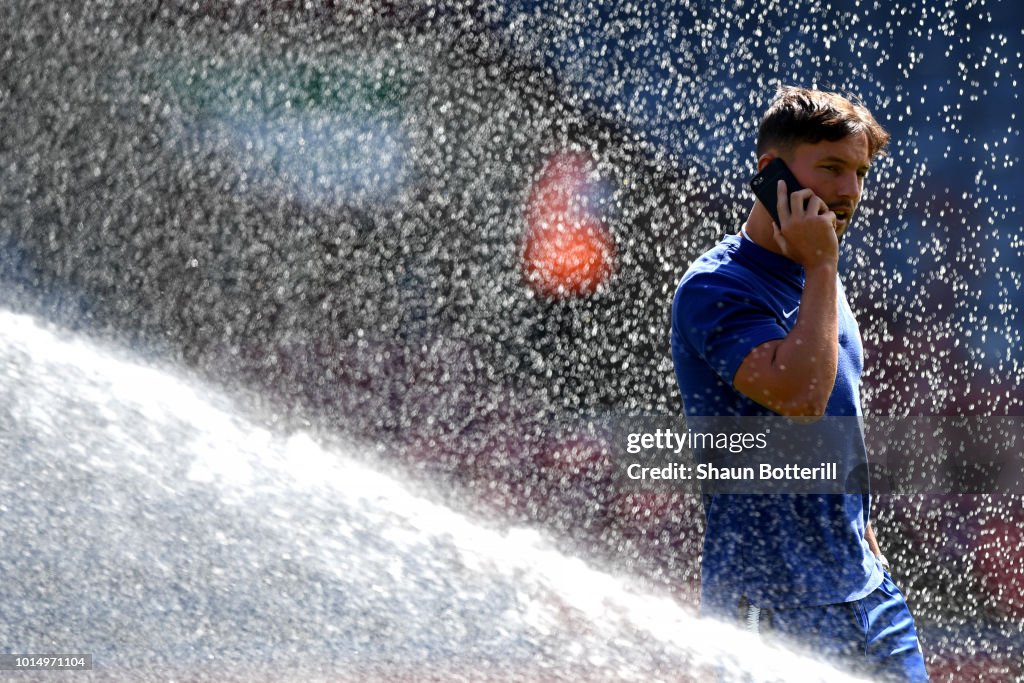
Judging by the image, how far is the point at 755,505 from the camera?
137cm

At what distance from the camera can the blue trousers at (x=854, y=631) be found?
138cm

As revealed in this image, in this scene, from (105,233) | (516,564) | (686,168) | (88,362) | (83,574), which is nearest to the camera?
(83,574)

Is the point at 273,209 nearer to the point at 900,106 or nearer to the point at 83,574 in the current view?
the point at 900,106

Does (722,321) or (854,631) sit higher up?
(722,321)

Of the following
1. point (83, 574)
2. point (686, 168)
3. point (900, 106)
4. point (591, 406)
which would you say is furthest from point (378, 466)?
point (83, 574)

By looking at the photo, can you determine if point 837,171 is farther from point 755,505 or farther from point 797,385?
point 755,505

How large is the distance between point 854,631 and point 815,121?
0.64 meters

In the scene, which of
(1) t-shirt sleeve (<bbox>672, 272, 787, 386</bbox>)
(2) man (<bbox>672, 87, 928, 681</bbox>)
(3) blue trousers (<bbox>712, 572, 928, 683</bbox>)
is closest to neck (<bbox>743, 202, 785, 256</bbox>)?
(2) man (<bbox>672, 87, 928, 681</bbox>)

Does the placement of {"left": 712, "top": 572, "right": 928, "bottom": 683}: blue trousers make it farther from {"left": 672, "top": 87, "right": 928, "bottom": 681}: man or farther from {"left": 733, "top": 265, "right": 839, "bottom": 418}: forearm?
{"left": 733, "top": 265, "right": 839, "bottom": 418}: forearm

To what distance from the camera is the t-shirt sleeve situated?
4.37 ft

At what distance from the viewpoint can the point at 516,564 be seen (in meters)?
2.11

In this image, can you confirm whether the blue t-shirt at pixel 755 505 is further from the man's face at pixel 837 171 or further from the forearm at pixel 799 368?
the man's face at pixel 837 171

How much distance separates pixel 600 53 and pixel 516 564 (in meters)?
3.49

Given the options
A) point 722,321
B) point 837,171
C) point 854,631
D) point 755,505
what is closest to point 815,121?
point 837,171
